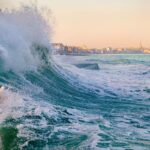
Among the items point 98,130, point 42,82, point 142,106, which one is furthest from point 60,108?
A: point 42,82

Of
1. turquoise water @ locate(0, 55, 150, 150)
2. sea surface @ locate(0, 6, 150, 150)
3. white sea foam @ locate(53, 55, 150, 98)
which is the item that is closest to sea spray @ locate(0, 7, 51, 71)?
sea surface @ locate(0, 6, 150, 150)

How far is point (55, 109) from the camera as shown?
7.72 m

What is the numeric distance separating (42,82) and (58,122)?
4533mm

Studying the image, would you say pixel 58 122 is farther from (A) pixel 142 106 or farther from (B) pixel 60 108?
(A) pixel 142 106

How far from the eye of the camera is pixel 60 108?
797 centimetres

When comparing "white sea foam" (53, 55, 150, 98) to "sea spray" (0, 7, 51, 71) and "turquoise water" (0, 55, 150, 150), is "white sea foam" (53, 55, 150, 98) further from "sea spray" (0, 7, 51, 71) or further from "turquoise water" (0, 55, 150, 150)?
"sea spray" (0, 7, 51, 71)

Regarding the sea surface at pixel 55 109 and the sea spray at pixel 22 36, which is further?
the sea spray at pixel 22 36

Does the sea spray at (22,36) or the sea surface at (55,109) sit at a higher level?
the sea spray at (22,36)

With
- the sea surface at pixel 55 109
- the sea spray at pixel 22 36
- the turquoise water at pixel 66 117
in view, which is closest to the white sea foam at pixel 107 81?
the sea surface at pixel 55 109

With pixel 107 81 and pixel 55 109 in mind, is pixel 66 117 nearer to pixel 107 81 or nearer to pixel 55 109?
pixel 55 109

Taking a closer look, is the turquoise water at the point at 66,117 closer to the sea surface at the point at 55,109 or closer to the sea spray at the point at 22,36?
the sea surface at the point at 55,109

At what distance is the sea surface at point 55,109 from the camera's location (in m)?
5.51

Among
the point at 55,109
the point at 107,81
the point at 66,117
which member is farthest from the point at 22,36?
the point at 66,117

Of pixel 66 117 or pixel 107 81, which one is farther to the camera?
pixel 107 81
